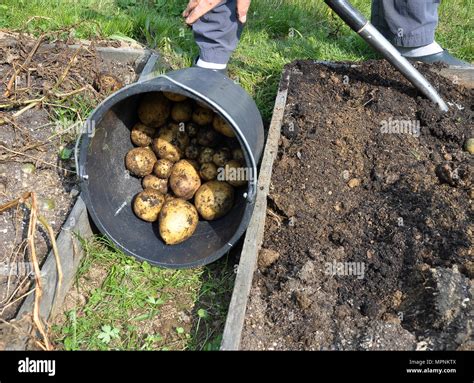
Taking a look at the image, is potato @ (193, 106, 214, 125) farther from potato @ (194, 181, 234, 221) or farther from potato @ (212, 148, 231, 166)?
potato @ (194, 181, 234, 221)

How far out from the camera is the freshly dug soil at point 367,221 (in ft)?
7.85

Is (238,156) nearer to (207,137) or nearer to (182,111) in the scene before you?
(207,137)

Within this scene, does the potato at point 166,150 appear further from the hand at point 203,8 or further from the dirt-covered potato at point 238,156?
the hand at point 203,8

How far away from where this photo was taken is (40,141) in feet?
11.1

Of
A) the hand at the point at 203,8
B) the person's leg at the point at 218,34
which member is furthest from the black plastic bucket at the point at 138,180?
the person's leg at the point at 218,34

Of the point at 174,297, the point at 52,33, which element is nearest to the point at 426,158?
the point at 174,297

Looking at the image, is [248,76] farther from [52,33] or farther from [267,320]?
[267,320]

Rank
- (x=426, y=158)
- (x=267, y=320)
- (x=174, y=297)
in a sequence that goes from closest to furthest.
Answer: (x=267, y=320) < (x=174, y=297) < (x=426, y=158)

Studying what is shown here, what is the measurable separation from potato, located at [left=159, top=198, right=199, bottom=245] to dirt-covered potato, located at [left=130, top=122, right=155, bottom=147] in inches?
17.0

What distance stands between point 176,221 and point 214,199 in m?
0.23

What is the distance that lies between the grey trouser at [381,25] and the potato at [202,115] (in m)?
0.95

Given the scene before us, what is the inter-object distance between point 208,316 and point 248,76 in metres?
2.13

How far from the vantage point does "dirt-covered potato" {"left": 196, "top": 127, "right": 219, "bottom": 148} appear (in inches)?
121

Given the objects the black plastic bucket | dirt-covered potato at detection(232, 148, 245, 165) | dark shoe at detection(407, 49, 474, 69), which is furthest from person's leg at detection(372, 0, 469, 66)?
dirt-covered potato at detection(232, 148, 245, 165)
